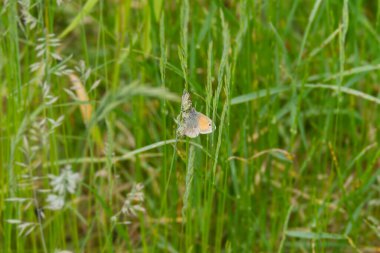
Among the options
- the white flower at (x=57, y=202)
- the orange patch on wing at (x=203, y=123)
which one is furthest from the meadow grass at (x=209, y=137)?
the orange patch on wing at (x=203, y=123)

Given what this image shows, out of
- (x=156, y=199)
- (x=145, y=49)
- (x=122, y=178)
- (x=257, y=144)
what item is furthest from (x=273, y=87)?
(x=122, y=178)

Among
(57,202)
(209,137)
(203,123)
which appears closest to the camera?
(203,123)

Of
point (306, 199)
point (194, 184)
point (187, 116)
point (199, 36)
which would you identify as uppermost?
point (199, 36)

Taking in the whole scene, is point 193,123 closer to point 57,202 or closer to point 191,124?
point 191,124

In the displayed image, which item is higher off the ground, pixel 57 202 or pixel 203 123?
pixel 203 123

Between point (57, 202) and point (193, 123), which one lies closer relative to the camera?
point (193, 123)

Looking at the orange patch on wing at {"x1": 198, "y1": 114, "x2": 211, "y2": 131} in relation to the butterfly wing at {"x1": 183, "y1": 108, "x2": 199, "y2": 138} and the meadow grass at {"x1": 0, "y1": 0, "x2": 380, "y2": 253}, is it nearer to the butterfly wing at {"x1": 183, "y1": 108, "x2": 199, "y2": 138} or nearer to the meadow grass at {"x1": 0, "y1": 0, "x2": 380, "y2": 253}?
the butterfly wing at {"x1": 183, "y1": 108, "x2": 199, "y2": 138}

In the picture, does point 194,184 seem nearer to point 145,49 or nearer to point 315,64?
point 145,49

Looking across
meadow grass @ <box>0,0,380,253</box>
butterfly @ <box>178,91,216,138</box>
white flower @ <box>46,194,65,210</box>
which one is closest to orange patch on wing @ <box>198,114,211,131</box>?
butterfly @ <box>178,91,216,138</box>

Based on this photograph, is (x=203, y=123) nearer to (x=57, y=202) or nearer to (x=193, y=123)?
(x=193, y=123)

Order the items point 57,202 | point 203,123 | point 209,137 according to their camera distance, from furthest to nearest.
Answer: point 209,137
point 57,202
point 203,123

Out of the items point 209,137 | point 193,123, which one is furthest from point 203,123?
point 209,137
